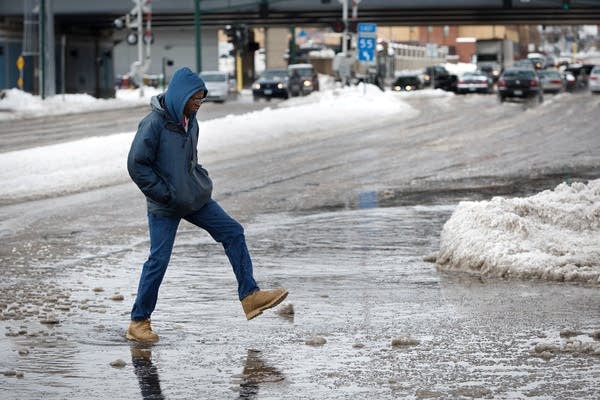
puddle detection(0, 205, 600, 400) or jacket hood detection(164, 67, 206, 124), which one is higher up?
jacket hood detection(164, 67, 206, 124)

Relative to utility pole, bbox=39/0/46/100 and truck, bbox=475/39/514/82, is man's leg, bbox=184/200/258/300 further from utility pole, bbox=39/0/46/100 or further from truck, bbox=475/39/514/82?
truck, bbox=475/39/514/82

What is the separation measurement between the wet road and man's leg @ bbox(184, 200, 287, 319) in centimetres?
19

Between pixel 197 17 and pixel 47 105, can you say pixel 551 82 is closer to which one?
pixel 197 17

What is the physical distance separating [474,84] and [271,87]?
11.3 m

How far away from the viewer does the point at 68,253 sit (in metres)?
13.1

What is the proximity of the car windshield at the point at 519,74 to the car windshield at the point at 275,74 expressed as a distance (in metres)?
14.7

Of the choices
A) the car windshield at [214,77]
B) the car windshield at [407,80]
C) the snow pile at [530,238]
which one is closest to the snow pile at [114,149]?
the snow pile at [530,238]

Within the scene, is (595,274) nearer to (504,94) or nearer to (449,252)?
(449,252)

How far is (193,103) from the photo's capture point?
8734 mm

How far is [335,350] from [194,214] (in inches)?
54.1

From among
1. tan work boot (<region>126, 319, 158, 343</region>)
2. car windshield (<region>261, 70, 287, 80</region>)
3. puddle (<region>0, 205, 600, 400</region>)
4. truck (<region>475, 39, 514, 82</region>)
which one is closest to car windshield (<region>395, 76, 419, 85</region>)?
car windshield (<region>261, 70, 287, 80</region>)

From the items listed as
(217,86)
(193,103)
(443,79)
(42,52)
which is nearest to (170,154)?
(193,103)

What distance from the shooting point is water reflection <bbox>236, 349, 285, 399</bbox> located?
7219mm

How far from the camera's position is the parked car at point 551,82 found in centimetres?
7112
